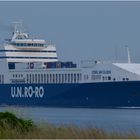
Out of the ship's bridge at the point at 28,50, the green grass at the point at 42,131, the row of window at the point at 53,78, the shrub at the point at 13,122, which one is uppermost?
the ship's bridge at the point at 28,50

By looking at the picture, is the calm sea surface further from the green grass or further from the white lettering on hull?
the white lettering on hull

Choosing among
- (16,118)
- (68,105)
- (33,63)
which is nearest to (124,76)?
(68,105)

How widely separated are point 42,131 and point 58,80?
144ft

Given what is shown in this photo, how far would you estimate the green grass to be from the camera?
14.1m

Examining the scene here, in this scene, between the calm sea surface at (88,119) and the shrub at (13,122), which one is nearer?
the shrub at (13,122)

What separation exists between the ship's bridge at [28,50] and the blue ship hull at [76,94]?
3724mm

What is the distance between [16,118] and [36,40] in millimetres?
50845

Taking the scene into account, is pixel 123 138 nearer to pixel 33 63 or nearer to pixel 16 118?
pixel 16 118

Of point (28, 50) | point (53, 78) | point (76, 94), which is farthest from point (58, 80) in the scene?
point (28, 50)

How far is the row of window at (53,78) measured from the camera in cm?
5797

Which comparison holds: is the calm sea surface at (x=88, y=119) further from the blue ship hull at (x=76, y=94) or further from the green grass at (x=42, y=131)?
the blue ship hull at (x=76, y=94)

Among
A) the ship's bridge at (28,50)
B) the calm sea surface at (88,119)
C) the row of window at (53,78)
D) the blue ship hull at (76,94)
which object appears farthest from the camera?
the ship's bridge at (28,50)

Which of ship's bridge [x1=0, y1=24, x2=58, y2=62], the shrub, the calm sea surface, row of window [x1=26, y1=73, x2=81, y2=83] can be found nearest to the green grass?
the shrub

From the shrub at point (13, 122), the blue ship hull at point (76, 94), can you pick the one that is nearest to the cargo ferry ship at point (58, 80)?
the blue ship hull at point (76, 94)
